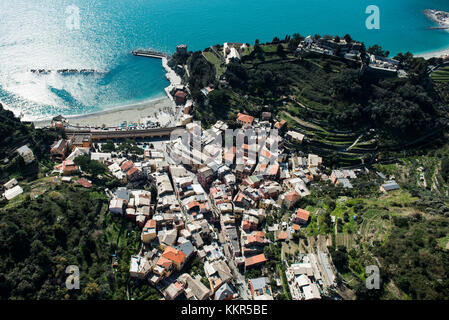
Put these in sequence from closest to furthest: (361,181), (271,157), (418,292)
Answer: (418,292) → (361,181) → (271,157)

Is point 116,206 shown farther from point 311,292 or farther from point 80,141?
point 311,292

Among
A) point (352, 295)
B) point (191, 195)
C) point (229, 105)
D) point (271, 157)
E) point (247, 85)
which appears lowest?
point (352, 295)

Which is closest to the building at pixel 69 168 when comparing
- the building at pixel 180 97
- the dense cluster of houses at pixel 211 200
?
the dense cluster of houses at pixel 211 200

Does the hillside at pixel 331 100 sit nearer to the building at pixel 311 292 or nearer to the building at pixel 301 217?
the building at pixel 301 217

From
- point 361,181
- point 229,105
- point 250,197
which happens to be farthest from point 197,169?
point 361,181

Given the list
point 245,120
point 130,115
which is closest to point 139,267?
point 245,120

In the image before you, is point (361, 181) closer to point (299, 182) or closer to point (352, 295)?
point (299, 182)

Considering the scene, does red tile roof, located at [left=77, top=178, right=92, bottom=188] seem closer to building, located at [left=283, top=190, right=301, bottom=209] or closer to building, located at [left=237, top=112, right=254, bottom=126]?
building, located at [left=237, top=112, right=254, bottom=126]
